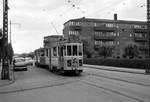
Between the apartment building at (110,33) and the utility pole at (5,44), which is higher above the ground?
the apartment building at (110,33)

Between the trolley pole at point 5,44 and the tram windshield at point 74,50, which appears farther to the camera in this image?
the tram windshield at point 74,50

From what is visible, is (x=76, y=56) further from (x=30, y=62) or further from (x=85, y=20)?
(x=85, y=20)

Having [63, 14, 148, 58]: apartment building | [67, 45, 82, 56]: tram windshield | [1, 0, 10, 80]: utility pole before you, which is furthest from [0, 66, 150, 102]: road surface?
[63, 14, 148, 58]: apartment building

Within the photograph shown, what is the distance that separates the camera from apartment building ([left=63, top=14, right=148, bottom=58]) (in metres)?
77.6

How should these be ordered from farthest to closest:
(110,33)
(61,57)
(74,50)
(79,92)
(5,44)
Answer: (110,33) < (61,57) < (74,50) < (5,44) < (79,92)

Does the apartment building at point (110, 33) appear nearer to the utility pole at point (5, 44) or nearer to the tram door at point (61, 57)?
the tram door at point (61, 57)

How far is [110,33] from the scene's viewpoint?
81.5 metres

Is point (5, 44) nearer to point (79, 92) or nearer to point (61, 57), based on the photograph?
point (61, 57)

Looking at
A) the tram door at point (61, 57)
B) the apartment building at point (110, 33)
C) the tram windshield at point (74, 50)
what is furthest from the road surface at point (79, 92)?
the apartment building at point (110, 33)

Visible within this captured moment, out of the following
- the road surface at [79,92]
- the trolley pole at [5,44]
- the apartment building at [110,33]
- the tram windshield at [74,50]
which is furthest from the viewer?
the apartment building at [110,33]

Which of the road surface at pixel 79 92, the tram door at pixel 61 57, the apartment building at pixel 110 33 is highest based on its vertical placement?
the apartment building at pixel 110 33

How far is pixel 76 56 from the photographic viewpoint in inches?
802

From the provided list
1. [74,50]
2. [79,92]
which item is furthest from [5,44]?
[79,92]

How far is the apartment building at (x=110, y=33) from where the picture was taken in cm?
7762
